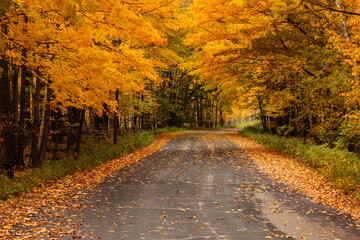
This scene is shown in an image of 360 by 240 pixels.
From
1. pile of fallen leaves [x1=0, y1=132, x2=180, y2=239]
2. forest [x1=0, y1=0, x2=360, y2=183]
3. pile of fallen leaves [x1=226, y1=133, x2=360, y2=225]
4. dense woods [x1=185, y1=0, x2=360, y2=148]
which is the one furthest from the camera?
dense woods [x1=185, y1=0, x2=360, y2=148]

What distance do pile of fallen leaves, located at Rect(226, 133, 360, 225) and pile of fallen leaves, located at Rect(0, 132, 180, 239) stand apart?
6.35m

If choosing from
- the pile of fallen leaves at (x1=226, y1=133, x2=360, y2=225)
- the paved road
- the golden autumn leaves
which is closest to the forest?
the golden autumn leaves

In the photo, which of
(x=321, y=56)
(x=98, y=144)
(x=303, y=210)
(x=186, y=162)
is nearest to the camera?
(x=303, y=210)

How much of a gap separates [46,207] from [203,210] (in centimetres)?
369

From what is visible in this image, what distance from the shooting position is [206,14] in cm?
1256

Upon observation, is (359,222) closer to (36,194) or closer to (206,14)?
(36,194)

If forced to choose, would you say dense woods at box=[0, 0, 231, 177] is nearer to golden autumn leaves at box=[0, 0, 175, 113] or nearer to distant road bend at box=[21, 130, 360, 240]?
golden autumn leaves at box=[0, 0, 175, 113]

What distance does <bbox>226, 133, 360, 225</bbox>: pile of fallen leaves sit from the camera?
27.0ft

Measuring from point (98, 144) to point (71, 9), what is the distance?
18983mm

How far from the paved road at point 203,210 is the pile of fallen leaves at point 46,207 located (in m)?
0.37

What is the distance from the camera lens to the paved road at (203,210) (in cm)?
600

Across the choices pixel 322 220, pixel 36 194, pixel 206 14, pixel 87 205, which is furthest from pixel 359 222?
pixel 206 14

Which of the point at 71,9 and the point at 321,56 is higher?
the point at 321,56

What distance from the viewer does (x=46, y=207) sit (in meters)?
7.33
